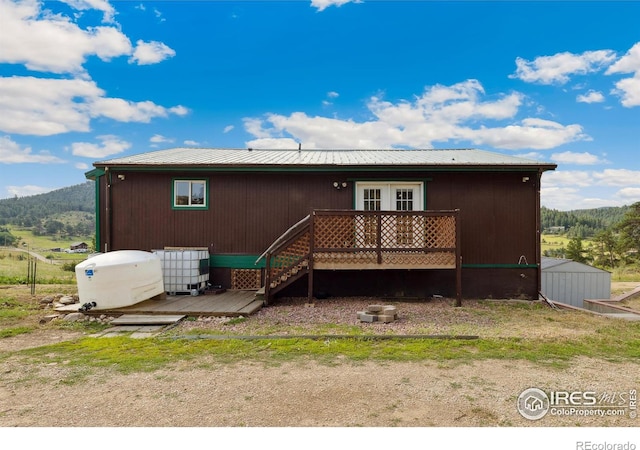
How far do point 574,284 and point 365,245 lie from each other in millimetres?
7174

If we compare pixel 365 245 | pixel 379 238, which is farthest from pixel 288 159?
pixel 379 238

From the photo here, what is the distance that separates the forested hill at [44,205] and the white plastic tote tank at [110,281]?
220ft

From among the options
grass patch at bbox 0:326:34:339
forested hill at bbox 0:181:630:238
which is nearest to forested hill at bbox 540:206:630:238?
forested hill at bbox 0:181:630:238

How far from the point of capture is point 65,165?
61344 mm

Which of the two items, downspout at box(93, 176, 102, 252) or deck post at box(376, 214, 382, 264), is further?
downspout at box(93, 176, 102, 252)

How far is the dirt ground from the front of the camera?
312 centimetres

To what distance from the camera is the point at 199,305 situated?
764 cm

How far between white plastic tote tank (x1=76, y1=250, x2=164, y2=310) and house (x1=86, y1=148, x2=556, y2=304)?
217cm

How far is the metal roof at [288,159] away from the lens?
9094 mm

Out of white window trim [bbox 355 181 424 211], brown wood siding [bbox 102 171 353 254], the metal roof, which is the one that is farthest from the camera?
brown wood siding [bbox 102 171 353 254]

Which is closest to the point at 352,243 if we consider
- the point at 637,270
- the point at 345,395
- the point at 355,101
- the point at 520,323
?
the point at 520,323

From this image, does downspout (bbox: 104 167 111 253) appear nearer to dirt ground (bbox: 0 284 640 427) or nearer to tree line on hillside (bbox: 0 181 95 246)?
dirt ground (bbox: 0 284 640 427)

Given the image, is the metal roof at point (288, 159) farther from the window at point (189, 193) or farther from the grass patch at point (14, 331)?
the grass patch at point (14, 331)

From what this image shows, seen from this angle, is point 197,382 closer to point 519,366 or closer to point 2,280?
point 519,366
